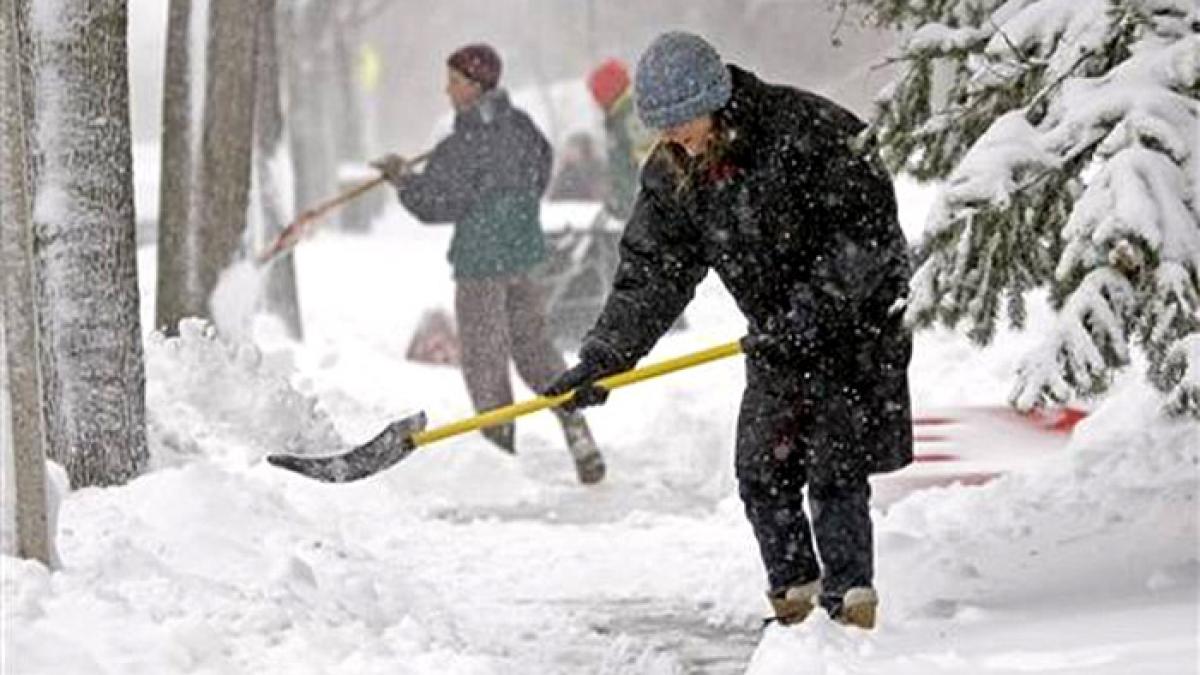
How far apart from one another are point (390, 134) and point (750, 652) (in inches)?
2349

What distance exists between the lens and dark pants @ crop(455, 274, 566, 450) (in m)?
10.4

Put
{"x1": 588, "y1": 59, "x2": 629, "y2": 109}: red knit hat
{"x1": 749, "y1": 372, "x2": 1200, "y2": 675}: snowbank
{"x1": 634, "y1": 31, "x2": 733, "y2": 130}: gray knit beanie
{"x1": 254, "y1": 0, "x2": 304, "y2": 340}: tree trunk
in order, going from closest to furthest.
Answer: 1. {"x1": 749, "y1": 372, "x2": 1200, "y2": 675}: snowbank
2. {"x1": 634, "y1": 31, "x2": 733, "y2": 130}: gray knit beanie
3. {"x1": 588, "y1": 59, "x2": 629, "y2": 109}: red knit hat
4. {"x1": 254, "y1": 0, "x2": 304, "y2": 340}: tree trunk

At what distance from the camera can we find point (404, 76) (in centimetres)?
6312

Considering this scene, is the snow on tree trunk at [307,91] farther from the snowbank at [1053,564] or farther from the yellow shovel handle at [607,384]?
the yellow shovel handle at [607,384]

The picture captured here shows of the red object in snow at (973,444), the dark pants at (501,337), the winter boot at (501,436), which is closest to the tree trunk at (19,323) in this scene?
the red object in snow at (973,444)

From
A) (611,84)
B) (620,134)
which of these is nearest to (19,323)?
(620,134)

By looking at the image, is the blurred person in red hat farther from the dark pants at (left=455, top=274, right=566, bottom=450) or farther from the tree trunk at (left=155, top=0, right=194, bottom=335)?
the tree trunk at (left=155, top=0, right=194, bottom=335)

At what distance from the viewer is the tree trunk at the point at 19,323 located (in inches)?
211

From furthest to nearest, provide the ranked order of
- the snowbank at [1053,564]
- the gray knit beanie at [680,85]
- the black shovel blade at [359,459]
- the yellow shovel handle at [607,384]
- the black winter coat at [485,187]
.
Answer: the black winter coat at [485,187], the black shovel blade at [359,459], the yellow shovel handle at [607,384], the gray knit beanie at [680,85], the snowbank at [1053,564]

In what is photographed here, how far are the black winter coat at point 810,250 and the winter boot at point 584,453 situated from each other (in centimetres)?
403

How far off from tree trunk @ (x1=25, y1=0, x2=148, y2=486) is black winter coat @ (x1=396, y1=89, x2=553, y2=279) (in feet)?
11.7

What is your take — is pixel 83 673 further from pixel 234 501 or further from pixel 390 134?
pixel 390 134

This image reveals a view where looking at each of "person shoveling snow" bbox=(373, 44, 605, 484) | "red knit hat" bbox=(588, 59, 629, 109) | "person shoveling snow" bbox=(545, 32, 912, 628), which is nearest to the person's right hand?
"person shoveling snow" bbox=(373, 44, 605, 484)

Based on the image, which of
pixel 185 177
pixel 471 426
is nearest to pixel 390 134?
pixel 185 177
